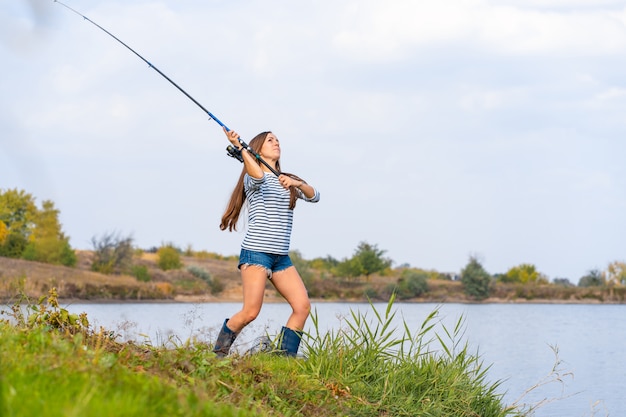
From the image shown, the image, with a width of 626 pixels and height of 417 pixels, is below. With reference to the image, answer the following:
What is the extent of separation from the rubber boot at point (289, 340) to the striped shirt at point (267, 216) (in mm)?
710

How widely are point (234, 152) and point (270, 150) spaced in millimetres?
464

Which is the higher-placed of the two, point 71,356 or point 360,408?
point 71,356

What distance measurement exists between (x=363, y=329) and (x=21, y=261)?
34.2 meters

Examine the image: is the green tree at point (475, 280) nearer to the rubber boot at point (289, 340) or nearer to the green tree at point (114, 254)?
the green tree at point (114, 254)

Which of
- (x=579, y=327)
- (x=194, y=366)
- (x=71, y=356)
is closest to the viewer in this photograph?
(x=71, y=356)

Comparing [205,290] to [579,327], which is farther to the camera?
[205,290]

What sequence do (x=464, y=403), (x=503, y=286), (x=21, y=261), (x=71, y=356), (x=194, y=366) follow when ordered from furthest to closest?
(x=503, y=286)
(x=21, y=261)
(x=464, y=403)
(x=194, y=366)
(x=71, y=356)

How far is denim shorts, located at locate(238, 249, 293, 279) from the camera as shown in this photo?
7.25 metres

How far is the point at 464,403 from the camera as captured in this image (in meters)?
7.09

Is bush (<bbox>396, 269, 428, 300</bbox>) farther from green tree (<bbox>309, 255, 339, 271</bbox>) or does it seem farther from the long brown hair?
the long brown hair

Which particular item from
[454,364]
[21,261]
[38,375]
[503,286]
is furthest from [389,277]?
[38,375]

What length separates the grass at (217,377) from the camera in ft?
12.4

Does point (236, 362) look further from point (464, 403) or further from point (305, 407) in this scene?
point (464, 403)

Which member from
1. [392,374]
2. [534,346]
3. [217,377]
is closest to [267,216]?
[392,374]
